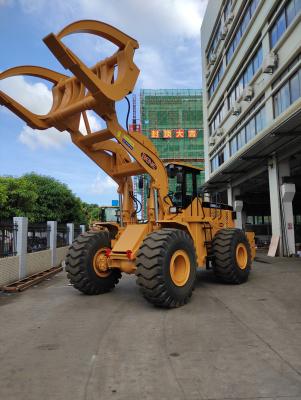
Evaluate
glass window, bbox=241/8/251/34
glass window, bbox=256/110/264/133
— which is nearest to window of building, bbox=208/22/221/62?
glass window, bbox=241/8/251/34

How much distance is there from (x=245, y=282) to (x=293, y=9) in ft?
43.7

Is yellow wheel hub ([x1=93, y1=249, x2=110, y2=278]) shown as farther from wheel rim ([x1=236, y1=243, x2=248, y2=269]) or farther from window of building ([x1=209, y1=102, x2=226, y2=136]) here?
window of building ([x1=209, y1=102, x2=226, y2=136])

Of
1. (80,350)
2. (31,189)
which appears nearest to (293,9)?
(80,350)

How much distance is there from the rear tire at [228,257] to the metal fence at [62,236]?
31.2 feet

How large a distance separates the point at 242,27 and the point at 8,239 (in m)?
20.7

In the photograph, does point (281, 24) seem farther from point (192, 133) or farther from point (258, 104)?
point (192, 133)

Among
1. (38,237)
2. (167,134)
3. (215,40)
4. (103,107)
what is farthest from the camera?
(167,134)

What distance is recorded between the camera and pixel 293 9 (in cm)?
1648

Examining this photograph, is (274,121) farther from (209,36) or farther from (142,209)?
(209,36)

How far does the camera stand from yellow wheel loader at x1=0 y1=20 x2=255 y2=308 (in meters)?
6.60

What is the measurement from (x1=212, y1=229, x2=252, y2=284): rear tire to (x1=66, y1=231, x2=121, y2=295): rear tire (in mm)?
2806

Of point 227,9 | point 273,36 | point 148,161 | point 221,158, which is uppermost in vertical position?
point 227,9

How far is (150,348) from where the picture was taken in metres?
4.70

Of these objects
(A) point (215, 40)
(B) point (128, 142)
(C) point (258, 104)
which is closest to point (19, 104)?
(B) point (128, 142)
